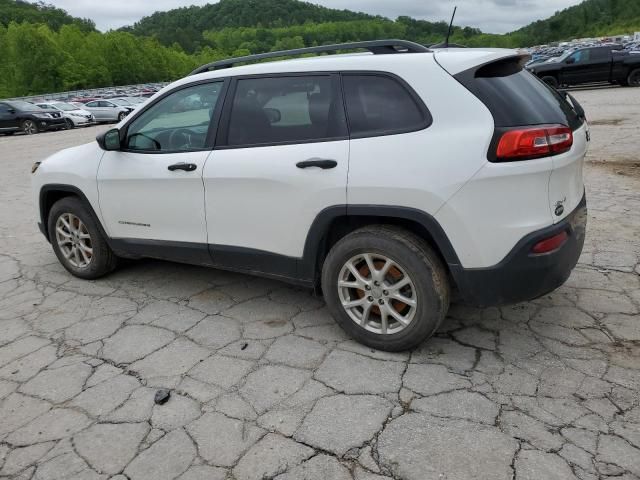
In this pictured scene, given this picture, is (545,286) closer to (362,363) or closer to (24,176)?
(362,363)

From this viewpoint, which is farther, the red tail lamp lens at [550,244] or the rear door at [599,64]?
the rear door at [599,64]

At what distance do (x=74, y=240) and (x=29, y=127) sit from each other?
826 inches

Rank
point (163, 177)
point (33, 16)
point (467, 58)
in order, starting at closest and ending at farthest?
point (467, 58), point (163, 177), point (33, 16)

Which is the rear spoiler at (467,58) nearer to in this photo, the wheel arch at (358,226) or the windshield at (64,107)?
the wheel arch at (358,226)

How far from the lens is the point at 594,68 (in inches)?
808

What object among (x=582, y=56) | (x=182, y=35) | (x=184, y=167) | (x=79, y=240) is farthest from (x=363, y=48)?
(x=182, y=35)

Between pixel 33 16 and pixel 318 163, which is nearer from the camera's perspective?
pixel 318 163

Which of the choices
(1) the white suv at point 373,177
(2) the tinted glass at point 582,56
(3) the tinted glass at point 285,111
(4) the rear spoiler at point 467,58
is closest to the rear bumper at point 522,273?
(1) the white suv at point 373,177

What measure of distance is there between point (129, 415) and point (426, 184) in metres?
1.94

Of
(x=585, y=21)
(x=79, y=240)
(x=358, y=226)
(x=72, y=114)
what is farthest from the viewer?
(x=585, y=21)

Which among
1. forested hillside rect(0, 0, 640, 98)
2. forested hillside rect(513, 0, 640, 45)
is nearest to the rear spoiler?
forested hillside rect(0, 0, 640, 98)

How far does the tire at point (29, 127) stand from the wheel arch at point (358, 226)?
2284cm

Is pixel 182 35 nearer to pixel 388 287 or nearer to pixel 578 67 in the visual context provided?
pixel 578 67

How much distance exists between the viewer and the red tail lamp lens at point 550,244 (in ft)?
8.64
